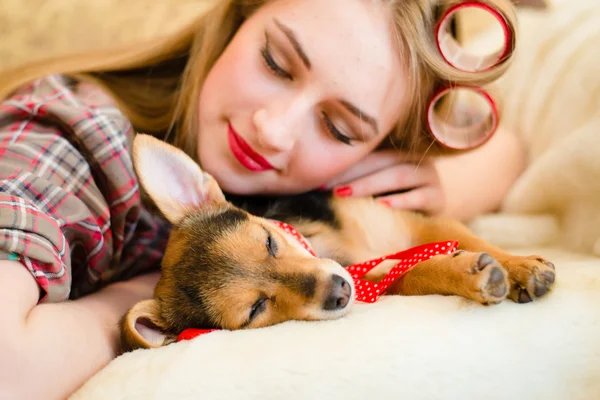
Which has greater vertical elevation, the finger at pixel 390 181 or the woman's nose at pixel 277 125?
the woman's nose at pixel 277 125

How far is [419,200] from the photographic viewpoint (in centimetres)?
175

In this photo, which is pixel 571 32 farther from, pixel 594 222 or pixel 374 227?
pixel 374 227

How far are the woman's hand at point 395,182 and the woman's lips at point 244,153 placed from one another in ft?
1.06

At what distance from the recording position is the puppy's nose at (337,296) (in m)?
1.10

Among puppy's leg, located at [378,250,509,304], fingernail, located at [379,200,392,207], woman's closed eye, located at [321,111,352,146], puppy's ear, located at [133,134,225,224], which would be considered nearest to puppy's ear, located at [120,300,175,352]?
puppy's ear, located at [133,134,225,224]

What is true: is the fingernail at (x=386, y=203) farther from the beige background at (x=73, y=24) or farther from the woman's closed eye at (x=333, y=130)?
the beige background at (x=73, y=24)

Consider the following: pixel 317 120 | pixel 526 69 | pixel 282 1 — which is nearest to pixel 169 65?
pixel 282 1

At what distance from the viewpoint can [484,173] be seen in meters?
1.86

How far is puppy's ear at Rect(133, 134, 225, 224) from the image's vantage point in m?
1.23

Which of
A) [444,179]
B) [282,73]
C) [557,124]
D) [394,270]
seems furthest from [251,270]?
[557,124]

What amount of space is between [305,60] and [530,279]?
80 cm

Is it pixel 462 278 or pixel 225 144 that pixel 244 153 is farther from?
pixel 462 278

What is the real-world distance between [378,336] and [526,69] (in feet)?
4.92

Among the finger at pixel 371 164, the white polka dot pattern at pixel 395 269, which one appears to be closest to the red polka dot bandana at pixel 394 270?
the white polka dot pattern at pixel 395 269
